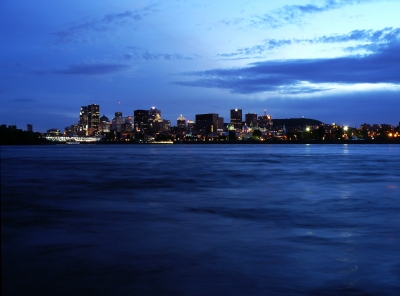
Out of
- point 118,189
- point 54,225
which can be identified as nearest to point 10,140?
point 118,189

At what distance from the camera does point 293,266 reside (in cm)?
851

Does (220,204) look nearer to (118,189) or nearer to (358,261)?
(118,189)

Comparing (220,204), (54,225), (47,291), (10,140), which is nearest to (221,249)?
(47,291)

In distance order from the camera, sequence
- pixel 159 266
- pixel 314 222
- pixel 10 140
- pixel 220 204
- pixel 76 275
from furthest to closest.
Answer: pixel 10 140 → pixel 220 204 → pixel 314 222 → pixel 159 266 → pixel 76 275

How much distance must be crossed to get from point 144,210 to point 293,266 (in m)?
8.43

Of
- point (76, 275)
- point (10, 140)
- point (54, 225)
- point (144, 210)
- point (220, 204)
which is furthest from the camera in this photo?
point (10, 140)

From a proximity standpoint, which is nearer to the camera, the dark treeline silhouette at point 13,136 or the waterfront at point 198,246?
the waterfront at point 198,246

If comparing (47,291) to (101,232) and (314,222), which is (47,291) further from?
(314,222)

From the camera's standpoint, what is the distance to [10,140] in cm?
16600

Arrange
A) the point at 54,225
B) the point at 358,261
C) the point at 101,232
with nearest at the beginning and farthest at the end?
the point at 358,261, the point at 101,232, the point at 54,225

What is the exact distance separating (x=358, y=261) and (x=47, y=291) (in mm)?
5893

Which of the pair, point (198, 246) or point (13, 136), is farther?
point (13, 136)

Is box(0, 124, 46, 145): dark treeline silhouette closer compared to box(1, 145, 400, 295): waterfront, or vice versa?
box(1, 145, 400, 295): waterfront

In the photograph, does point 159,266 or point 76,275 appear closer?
point 76,275
